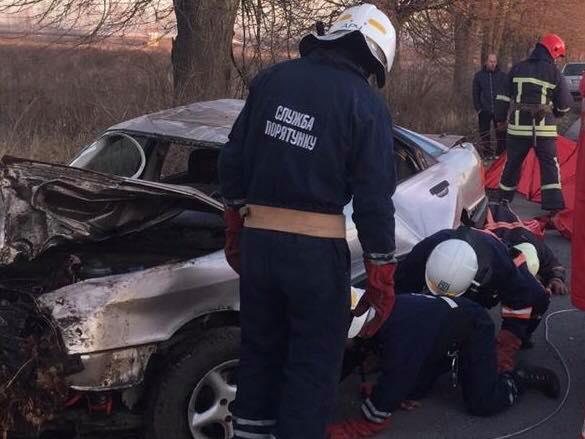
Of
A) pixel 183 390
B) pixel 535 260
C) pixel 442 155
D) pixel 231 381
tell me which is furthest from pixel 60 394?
pixel 442 155

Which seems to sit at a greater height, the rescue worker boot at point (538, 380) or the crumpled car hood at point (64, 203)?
the crumpled car hood at point (64, 203)

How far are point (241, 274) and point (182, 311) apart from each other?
534 millimetres

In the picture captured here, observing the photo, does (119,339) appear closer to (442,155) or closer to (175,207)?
(175,207)

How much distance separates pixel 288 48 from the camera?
1107 centimetres

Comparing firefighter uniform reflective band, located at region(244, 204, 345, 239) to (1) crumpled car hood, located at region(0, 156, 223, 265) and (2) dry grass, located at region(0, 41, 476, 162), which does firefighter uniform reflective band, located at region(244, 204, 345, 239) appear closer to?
(1) crumpled car hood, located at region(0, 156, 223, 265)

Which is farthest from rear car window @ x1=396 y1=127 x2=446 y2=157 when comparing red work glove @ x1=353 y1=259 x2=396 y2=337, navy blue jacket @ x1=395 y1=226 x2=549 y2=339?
red work glove @ x1=353 y1=259 x2=396 y2=337

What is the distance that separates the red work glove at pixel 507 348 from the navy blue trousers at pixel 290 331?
1.71 meters

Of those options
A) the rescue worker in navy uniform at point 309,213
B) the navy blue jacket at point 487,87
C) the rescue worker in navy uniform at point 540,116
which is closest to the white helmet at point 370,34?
the rescue worker in navy uniform at point 309,213

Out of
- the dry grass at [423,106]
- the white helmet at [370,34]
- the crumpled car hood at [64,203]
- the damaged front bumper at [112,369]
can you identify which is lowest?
the dry grass at [423,106]

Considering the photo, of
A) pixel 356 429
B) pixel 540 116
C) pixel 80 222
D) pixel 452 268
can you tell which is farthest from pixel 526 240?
pixel 540 116

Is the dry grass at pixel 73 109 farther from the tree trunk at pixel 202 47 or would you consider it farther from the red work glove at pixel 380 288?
the red work glove at pixel 380 288

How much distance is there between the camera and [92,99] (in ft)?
42.7

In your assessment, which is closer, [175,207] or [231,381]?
[231,381]

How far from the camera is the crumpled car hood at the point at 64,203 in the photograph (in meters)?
3.43
